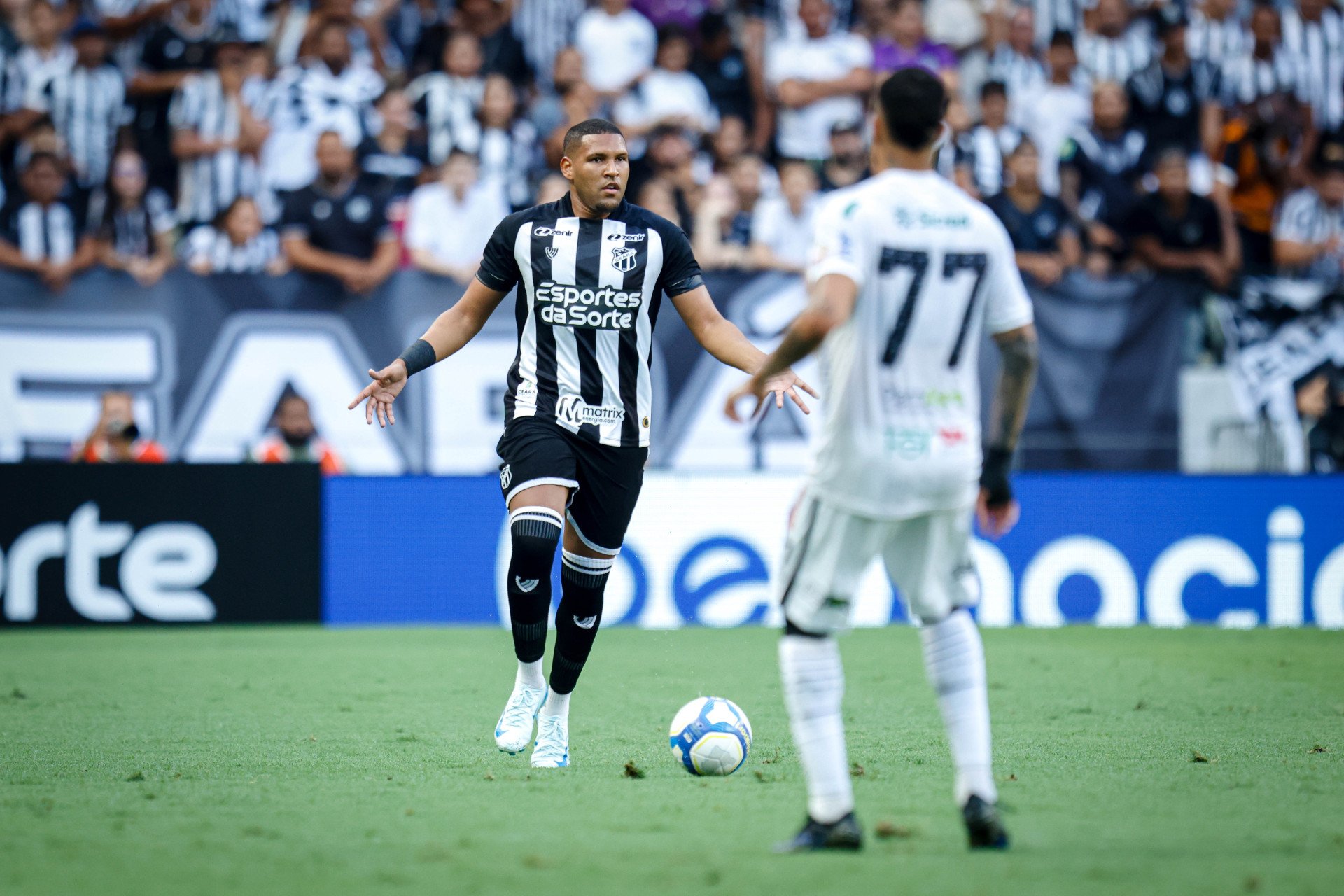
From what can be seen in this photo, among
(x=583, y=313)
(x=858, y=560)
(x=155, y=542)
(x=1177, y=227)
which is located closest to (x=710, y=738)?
(x=858, y=560)

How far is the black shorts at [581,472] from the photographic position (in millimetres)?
6859

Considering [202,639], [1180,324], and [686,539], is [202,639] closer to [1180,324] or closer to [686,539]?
[686,539]

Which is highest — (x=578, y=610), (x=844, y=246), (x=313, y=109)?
(x=313, y=109)

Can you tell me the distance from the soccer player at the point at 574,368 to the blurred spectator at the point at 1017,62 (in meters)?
10.3

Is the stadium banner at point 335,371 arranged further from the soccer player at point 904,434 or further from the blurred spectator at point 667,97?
the soccer player at point 904,434

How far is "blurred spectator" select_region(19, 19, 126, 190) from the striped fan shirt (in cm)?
67

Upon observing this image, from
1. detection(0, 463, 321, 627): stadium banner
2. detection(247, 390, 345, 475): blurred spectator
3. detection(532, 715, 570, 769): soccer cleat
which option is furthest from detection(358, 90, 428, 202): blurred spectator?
detection(532, 715, 570, 769): soccer cleat

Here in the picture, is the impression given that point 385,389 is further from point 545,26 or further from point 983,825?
point 545,26

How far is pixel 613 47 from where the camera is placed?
16.2 metres

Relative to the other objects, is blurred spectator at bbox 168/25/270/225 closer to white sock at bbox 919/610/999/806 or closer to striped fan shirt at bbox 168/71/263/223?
striped fan shirt at bbox 168/71/263/223

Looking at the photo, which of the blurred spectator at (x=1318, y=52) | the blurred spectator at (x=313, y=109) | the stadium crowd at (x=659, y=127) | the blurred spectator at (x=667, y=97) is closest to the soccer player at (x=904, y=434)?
the stadium crowd at (x=659, y=127)

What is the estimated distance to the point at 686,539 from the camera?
1354 centimetres

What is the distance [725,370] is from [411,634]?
3.29 meters

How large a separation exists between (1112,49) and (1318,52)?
7.51 ft
